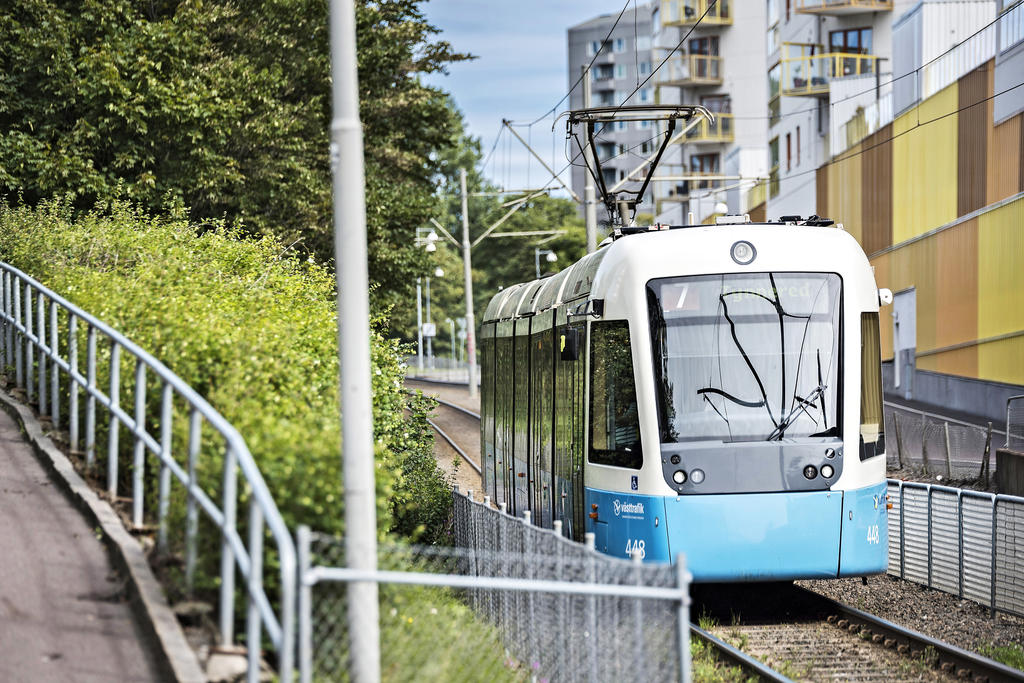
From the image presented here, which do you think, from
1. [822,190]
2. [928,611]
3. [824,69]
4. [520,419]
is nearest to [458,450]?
[520,419]

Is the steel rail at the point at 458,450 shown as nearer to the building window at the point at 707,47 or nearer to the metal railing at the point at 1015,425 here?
the metal railing at the point at 1015,425

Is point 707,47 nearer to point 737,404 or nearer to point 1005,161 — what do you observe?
point 1005,161

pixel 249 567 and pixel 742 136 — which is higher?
pixel 742 136

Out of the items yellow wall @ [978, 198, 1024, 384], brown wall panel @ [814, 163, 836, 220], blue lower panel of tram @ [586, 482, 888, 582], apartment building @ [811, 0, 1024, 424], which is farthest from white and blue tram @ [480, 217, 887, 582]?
A: brown wall panel @ [814, 163, 836, 220]

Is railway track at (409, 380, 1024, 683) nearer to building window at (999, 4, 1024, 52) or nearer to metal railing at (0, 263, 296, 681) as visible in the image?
metal railing at (0, 263, 296, 681)

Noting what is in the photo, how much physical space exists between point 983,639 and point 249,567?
7859 mm

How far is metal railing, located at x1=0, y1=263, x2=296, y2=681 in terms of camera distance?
604cm

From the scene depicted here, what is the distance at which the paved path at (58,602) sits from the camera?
21.7 ft

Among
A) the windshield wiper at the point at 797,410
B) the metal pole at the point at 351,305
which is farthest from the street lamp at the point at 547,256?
the metal pole at the point at 351,305

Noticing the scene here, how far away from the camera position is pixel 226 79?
23.5 metres

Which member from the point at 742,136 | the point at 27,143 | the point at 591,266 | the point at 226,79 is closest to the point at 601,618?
the point at 591,266

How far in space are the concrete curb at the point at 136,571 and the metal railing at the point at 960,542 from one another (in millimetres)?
8409

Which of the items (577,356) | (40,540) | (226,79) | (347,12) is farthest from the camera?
(226,79)

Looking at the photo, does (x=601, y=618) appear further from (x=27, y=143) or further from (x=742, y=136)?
(x=742, y=136)
